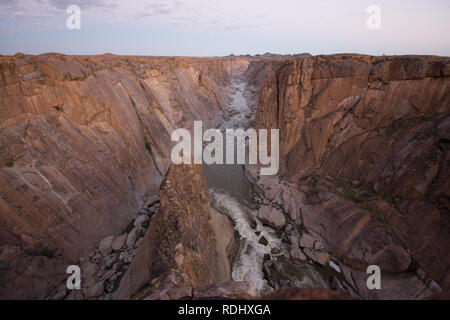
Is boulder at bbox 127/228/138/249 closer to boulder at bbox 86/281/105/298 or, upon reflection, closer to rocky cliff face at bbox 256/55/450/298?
boulder at bbox 86/281/105/298

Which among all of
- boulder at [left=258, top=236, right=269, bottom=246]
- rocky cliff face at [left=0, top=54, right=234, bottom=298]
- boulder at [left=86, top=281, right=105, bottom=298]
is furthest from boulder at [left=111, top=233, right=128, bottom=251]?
boulder at [left=258, top=236, right=269, bottom=246]

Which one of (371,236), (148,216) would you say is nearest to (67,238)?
(148,216)

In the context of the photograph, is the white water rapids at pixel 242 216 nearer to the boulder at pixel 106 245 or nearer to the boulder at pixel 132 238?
the boulder at pixel 132 238

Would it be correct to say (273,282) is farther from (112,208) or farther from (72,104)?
(72,104)

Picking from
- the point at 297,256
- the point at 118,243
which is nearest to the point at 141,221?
the point at 118,243
